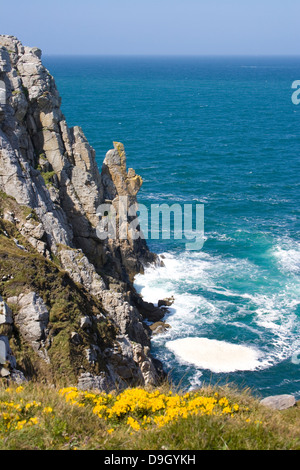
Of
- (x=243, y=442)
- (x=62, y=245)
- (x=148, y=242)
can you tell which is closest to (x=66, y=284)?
(x=62, y=245)

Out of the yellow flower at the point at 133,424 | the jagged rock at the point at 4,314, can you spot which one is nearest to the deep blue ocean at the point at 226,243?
the jagged rock at the point at 4,314

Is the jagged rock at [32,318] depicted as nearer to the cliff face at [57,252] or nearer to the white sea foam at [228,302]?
the cliff face at [57,252]

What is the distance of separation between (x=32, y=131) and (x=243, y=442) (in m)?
35.8

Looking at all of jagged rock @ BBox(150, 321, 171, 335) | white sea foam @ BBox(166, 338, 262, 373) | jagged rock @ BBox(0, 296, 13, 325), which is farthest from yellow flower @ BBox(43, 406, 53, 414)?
jagged rock @ BBox(150, 321, 171, 335)

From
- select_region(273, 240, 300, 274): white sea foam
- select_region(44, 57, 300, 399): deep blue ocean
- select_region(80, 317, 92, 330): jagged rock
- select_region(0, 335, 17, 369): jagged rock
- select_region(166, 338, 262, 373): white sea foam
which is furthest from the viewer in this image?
select_region(273, 240, 300, 274): white sea foam

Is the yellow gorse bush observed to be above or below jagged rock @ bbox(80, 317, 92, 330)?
above

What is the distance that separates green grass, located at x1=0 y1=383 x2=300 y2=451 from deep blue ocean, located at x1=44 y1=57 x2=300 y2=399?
356 inches

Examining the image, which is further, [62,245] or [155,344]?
[155,344]

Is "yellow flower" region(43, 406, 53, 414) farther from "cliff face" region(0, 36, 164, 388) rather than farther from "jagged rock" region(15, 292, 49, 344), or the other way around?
"jagged rock" region(15, 292, 49, 344)

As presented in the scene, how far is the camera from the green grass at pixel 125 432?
11.1 metres

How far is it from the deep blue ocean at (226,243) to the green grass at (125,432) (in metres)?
9.04

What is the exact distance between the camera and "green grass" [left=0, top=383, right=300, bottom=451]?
1109 centimetres

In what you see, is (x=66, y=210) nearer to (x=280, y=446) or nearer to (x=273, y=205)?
(x=280, y=446)

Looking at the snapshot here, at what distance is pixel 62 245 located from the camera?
3209cm
